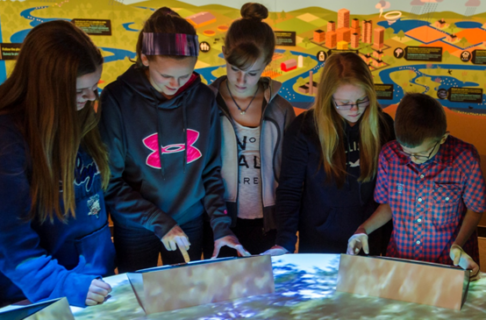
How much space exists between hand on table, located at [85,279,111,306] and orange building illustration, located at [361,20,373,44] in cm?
348

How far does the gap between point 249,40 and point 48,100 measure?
82 centimetres

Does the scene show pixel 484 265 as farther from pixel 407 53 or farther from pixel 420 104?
pixel 420 104

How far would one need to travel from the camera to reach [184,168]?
175 centimetres

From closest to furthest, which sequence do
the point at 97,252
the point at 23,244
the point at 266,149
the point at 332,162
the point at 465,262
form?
the point at 23,244, the point at 465,262, the point at 97,252, the point at 332,162, the point at 266,149

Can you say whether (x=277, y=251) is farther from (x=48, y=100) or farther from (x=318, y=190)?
(x=48, y=100)

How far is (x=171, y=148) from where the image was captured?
172cm

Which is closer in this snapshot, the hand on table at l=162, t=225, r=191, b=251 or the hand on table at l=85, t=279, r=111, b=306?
the hand on table at l=85, t=279, r=111, b=306

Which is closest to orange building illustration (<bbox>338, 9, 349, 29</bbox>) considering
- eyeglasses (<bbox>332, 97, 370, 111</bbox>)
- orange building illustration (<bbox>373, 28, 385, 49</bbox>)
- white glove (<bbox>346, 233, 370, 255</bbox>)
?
orange building illustration (<bbox>373, 28, 385, 49</bbox>)

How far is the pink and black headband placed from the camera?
5.15ft

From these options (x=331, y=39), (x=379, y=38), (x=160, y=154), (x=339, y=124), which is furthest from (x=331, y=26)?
(x=160, y=154)

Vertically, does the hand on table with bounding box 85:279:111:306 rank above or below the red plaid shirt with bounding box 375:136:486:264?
below

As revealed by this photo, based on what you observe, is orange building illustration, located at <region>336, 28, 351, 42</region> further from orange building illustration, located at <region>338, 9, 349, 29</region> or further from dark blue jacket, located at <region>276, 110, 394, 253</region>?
dark blue jacket, located at <region>276, 110, 394, 253</region>

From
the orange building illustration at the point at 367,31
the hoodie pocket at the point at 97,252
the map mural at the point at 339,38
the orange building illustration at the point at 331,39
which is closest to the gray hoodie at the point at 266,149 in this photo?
the hoodie pocket at the point at 97,252

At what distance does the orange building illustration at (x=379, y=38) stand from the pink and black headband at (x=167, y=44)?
288 centimetres
